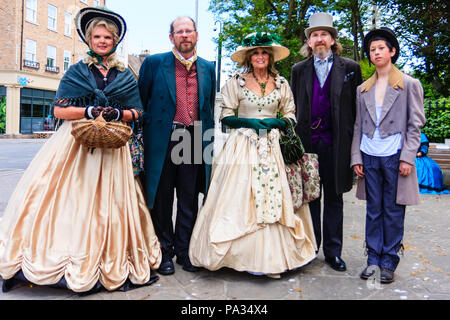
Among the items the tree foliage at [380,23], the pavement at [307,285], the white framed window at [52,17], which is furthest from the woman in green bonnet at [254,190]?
the white framed window at [52,17]

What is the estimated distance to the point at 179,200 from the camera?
351 cm

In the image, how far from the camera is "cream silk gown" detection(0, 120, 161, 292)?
108 inches

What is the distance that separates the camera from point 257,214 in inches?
122

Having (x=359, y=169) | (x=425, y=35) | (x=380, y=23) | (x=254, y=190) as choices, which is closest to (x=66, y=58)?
(x=380, y=23)

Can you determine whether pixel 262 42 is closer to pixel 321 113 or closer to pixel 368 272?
pixel 321 113

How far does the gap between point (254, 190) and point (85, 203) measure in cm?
132

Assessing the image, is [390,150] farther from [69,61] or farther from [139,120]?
[69,61]

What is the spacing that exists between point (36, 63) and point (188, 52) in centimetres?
2333

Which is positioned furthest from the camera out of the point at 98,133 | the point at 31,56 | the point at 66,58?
the point at 66,58

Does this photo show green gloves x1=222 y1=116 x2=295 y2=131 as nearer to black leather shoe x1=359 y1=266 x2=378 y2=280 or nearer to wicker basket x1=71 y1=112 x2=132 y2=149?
wicker basket x1=71 y1=112 x2=132 y2=149

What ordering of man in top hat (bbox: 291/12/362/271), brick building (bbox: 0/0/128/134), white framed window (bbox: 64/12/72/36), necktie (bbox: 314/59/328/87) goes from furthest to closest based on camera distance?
white framed window (bbox: 64/12/72/36) < brick building (bbox: 0/0/128/134) < necktie (bbox: 314/59/328/87) < man in top hat (bbox: 291/12/362/271)

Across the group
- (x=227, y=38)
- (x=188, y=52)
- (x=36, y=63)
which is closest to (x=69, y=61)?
(x=36, y=63)

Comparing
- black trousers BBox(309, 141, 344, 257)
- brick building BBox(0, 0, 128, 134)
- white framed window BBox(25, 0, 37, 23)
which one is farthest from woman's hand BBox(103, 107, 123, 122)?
white framed window BBox(25, 0, 37, 23)

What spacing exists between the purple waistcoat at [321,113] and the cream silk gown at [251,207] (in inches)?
8.5
